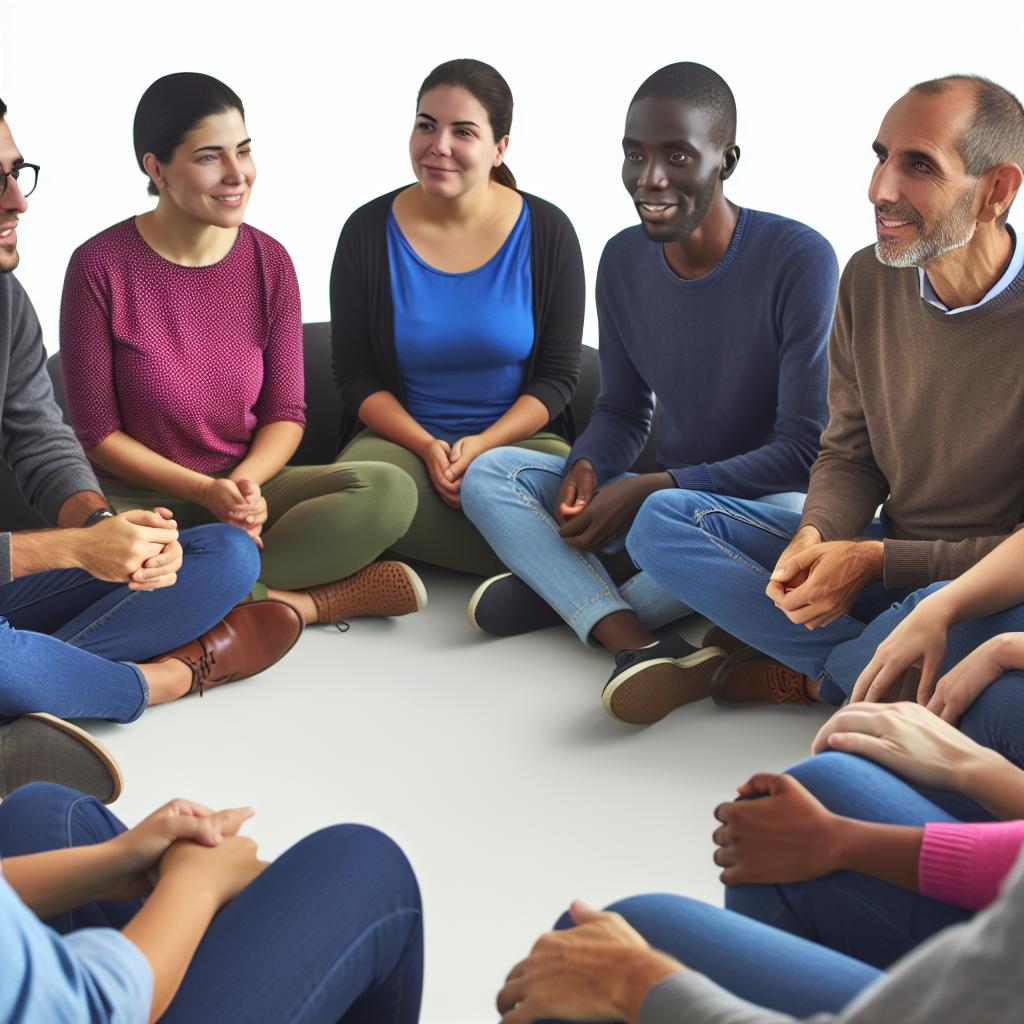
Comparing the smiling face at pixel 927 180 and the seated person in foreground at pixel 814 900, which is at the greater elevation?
the smiling face at pixel 927 180

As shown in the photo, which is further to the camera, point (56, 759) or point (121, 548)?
point (121, 548)

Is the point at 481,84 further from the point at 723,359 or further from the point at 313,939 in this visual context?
the point at 313,939

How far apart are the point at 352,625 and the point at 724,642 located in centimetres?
82

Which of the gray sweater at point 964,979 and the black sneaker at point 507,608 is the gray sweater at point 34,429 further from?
the gray sweater at point 964,979

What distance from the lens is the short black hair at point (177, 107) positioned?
9.67 ft

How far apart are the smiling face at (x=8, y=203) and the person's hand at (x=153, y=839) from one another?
56.7 inches

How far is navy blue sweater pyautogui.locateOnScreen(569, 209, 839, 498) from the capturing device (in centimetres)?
282

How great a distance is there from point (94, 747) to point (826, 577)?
3.94 feet

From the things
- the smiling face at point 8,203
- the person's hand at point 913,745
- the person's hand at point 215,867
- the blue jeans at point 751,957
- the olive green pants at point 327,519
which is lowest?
the olive green pants at point 327,519

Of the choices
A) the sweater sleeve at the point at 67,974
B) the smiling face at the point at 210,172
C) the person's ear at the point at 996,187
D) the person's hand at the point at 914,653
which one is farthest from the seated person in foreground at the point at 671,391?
the sweater sleeve at the point at 67,974

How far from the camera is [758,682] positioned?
8.89 ft

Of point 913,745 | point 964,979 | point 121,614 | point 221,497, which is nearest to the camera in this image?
point 964,979

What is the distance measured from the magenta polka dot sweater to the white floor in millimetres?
507

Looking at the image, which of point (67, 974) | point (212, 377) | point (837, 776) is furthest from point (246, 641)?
point (67, 974)
